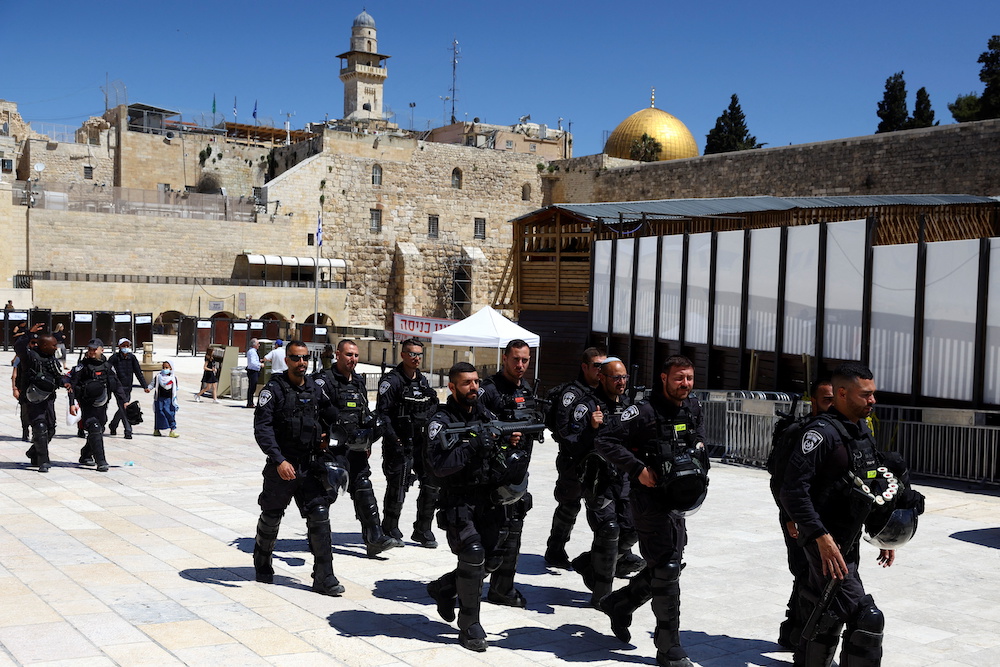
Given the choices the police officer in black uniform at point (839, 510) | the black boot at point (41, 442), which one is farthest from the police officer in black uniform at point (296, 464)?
the black boot at point (41, 442)

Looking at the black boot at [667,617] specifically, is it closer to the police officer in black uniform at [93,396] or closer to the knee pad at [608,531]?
the knee pad at [608,531]

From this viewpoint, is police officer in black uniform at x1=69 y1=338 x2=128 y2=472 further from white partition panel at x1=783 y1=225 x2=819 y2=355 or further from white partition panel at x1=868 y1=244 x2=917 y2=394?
white partition panel at x1=868 y1=244 x2=917 y2=394

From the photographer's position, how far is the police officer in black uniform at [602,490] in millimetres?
6488

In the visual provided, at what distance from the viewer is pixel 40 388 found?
1141 cm

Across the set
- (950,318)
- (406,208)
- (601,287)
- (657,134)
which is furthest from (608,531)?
(657,134)

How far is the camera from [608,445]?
566cm

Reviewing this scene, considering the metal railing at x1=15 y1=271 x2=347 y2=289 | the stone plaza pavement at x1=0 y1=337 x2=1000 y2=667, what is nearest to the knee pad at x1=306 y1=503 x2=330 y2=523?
the stone plaza pavement at x1=0 y1=337 x2=1000 y2=667

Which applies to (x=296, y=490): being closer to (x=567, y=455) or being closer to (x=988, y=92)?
(x=567, y=455)

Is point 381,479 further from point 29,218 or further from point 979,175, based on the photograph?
point 29,218

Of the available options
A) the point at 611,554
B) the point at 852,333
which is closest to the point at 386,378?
the point at 611,554

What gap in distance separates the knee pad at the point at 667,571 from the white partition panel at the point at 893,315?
28.9 feet

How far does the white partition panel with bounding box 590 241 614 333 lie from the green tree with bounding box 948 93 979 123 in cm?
3180

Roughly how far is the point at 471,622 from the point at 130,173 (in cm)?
4599

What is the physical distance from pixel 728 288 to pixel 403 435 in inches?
364
